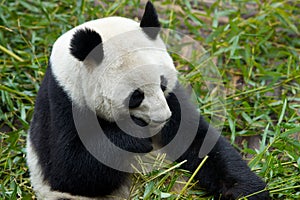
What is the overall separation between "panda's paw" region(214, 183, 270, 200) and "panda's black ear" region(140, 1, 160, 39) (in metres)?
1.05

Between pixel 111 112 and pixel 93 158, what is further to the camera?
pixel 93 158

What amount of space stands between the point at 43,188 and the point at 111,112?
0.77 metres

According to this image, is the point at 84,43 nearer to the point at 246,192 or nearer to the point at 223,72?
the point at 246,192

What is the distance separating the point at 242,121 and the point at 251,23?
1179 millimetres

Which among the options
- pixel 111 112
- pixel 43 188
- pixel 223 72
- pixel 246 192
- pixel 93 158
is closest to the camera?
pixel 111 112

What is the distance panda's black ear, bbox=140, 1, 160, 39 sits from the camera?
328cm

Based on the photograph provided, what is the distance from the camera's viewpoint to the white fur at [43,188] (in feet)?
11.5

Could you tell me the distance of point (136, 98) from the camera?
10.2ft

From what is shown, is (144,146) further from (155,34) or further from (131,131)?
(155,34)

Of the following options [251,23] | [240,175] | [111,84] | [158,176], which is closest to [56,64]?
[111,84]

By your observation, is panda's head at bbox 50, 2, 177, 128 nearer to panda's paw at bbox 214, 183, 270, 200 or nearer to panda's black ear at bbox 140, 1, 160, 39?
panda's black ear at bbox 140, 1, 160, 39

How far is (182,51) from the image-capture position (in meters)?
5.12

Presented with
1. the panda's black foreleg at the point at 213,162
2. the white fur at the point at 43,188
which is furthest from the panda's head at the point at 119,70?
the white fur at the point at 43,188

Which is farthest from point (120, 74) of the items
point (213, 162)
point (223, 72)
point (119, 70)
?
point (223, 72)
